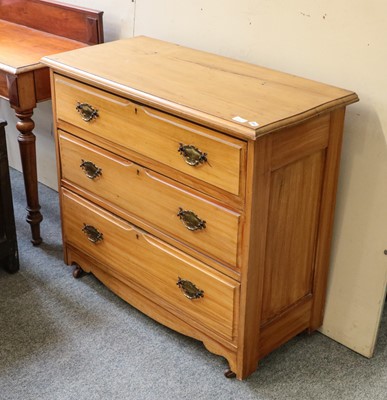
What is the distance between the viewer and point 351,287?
7.38 ft

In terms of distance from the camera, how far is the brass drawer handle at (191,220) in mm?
2012

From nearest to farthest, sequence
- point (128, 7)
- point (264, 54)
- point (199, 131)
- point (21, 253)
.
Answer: point (199, 131), point (264, 54), point (128, 7), point (21, 253)

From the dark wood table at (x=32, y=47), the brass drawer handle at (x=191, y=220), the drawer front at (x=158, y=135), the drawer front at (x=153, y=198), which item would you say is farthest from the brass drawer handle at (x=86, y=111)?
the brass drawer handle at (x=191, y=220)

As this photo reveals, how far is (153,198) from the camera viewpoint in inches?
84.3

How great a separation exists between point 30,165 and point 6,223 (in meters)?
0.26

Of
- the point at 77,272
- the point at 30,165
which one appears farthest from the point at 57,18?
the point at 77,272

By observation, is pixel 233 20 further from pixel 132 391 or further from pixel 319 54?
pixel 132 391

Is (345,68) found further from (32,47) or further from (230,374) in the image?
(32,47)

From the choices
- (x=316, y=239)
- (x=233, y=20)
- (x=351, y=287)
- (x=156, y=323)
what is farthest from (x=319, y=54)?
(x=156, y=323)

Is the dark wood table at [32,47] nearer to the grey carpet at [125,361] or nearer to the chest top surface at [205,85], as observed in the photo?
the chest top surface at [205,85]

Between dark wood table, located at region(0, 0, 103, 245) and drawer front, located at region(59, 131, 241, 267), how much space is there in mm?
225

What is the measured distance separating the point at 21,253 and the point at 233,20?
127 centimetres

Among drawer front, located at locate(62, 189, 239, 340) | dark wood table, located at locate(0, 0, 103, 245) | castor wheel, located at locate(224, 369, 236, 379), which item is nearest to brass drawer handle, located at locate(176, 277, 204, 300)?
drawer front, located at locate(62, 189, 239, 340)

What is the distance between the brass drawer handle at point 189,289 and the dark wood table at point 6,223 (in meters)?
0.77
